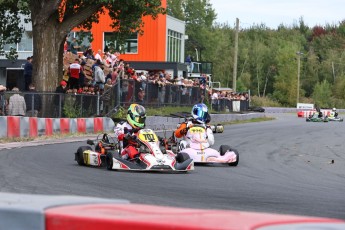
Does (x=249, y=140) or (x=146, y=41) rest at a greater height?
(x=146, y=41)

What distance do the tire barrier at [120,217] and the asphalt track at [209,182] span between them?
5.10 metres

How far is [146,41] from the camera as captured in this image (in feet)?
186

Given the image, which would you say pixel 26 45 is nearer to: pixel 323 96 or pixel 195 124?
pixel 195 124

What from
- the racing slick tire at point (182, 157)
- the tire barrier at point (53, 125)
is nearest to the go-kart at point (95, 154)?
the racing slick tire at point (182, 157)

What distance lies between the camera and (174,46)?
60.6 m

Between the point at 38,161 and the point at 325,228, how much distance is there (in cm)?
1199

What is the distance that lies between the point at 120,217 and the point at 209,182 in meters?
8.85

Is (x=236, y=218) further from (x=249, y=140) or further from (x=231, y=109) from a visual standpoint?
(x=231, y=109)

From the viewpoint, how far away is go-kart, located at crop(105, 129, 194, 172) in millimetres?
13211

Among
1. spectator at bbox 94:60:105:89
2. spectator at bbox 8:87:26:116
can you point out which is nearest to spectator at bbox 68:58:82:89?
spectator at bbox 94:60:105:89

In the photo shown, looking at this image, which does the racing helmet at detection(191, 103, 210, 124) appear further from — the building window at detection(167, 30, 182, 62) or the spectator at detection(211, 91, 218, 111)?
the building window at detection(167, 30, 182, 62)

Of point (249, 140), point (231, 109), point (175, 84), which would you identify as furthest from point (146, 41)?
point (249, 140)

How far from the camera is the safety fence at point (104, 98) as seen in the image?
73.4 feet

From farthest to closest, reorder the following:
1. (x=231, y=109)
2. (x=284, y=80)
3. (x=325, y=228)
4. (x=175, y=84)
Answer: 1. (x=284, y=80)
2. (x=231, y=109)
3. (x=175, y=84)
4. (x=325, y=228)
